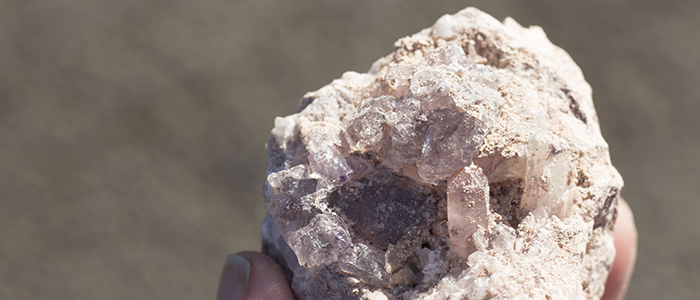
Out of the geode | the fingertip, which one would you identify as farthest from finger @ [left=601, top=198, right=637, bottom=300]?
the fingertip

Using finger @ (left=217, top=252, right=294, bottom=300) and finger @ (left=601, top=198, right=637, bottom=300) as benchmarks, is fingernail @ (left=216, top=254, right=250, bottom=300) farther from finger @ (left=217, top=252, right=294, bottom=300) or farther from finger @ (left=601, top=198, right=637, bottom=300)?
finger @ (left=601, top=198, right=637, bottom=300)

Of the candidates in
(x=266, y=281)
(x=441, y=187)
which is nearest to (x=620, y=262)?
(x=441, y=187)

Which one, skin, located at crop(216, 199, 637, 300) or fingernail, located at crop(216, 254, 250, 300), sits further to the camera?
fingernail, located at crop(216, 254, 250, 300)

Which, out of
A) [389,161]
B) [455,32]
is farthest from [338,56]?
[389,161]

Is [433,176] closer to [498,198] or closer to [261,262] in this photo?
[498,198]

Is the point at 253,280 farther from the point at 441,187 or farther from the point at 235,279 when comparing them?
the point at 441,187

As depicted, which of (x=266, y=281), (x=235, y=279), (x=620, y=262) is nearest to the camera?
(x=266, y=281)
